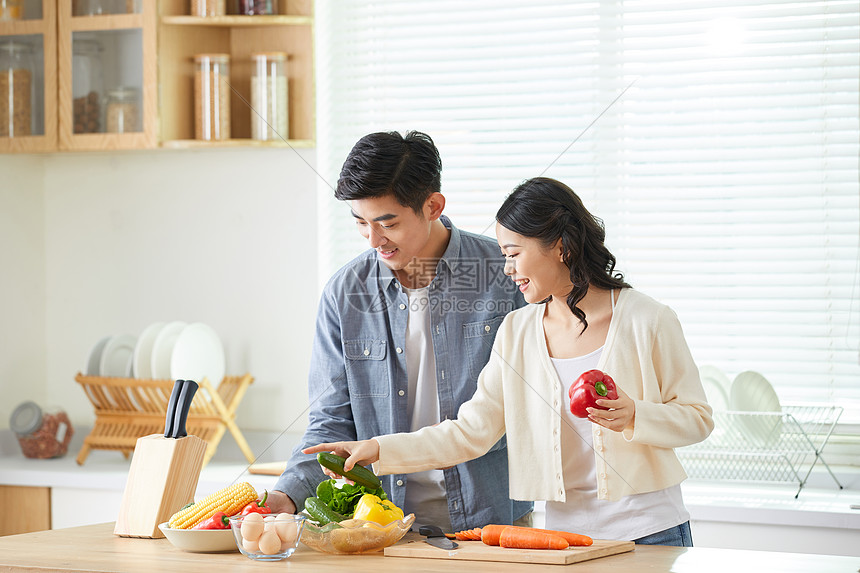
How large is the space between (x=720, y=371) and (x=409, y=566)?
1.36 metres

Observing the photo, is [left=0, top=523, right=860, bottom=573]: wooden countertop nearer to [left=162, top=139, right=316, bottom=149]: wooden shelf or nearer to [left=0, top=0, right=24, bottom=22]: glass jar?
[left=162, top=139, right=316, bottom=149]: wooden shelf

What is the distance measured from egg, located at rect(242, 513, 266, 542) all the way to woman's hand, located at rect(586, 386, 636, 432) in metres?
0.51

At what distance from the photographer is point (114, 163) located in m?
2.95

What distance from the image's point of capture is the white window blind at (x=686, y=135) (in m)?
2.35

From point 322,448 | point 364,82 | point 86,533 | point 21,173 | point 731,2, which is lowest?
point 86,533

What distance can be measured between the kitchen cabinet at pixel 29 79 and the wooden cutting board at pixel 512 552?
1881 millimetres

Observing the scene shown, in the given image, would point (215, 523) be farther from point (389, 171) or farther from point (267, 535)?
point (389, 171)

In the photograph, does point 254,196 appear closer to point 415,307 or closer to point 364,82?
point 364,82

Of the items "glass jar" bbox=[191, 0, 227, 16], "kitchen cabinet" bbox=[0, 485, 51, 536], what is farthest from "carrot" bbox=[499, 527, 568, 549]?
"glass jar" bbox=[191, 0, 227, 16]

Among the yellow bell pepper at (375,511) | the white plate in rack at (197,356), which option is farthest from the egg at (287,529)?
the white plate in rack at (197,356)

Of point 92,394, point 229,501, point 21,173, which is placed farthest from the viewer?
point 21,173

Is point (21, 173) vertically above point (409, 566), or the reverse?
point (21, 173)

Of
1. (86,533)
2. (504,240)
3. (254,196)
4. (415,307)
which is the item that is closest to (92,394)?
(254,196)

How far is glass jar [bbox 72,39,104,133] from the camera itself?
267cm
